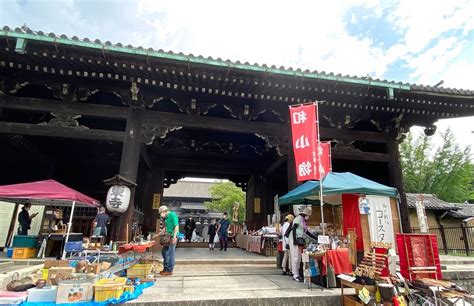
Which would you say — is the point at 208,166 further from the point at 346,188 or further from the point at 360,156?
the point at 346,188

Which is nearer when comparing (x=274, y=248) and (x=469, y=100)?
(x=469, y=100)

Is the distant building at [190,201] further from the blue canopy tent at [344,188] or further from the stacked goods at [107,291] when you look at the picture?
the stacked goods at [107,291]

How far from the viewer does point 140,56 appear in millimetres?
6000

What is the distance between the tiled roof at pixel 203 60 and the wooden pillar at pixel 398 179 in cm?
222

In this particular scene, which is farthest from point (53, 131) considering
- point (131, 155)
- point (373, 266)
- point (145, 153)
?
point (373, 266)

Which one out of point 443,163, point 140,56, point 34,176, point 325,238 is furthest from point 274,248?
point 443,163

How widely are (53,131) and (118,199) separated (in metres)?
2.71

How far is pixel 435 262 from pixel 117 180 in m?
7.21

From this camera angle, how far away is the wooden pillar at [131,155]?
22.1 ft

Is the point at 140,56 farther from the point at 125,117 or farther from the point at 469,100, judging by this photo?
the point at 469,100

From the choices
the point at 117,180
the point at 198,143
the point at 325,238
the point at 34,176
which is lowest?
the point at 325,238

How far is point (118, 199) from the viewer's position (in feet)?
21.1

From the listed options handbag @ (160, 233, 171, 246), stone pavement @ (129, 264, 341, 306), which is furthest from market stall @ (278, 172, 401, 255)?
handbag @ (160, 233, 171, 246)

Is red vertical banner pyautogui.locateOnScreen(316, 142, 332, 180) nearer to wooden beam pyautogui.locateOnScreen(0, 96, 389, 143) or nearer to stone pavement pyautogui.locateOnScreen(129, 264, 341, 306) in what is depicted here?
wooden beam pyautogui.locateOnScreen(0, 96, 389, 143)
